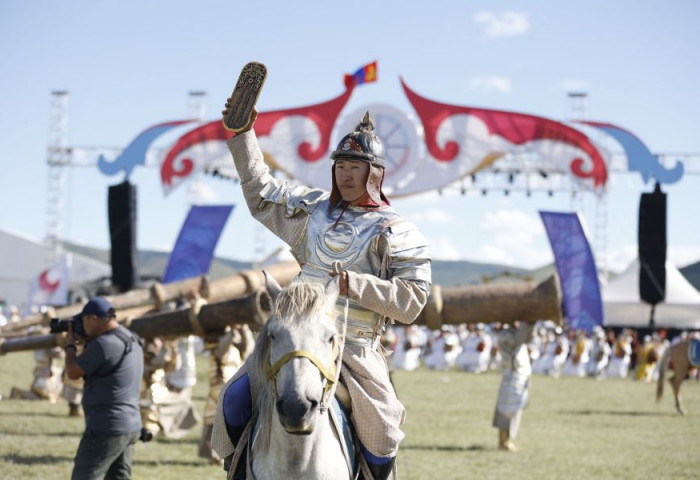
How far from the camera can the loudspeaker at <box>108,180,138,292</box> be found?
24203 mm

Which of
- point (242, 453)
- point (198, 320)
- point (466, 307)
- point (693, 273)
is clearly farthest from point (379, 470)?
point (693, 273)

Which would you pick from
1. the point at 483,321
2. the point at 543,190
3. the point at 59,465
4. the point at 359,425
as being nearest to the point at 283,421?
the point at 359,425

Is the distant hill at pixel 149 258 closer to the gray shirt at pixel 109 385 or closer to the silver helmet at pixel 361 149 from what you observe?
the gray shirt at pixel 109 385

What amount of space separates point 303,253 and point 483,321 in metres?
4.51

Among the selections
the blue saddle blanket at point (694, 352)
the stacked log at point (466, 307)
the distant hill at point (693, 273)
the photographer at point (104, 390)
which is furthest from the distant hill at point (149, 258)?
the photographer at point (104, 390)

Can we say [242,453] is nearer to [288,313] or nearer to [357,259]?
[288,313]

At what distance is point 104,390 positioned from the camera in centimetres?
640

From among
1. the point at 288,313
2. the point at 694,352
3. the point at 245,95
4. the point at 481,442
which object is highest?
the point at 245,95

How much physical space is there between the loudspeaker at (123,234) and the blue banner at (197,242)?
3.14 m

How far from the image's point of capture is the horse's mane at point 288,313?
346cm

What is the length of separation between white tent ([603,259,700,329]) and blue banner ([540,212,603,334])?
11825mm

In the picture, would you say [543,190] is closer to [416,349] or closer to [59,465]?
[416,349]

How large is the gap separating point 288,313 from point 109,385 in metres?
3.38

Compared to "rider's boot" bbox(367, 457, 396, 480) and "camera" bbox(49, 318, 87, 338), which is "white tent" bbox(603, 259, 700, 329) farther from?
"rider's boot" bbox(367, 457, 396, 480)
